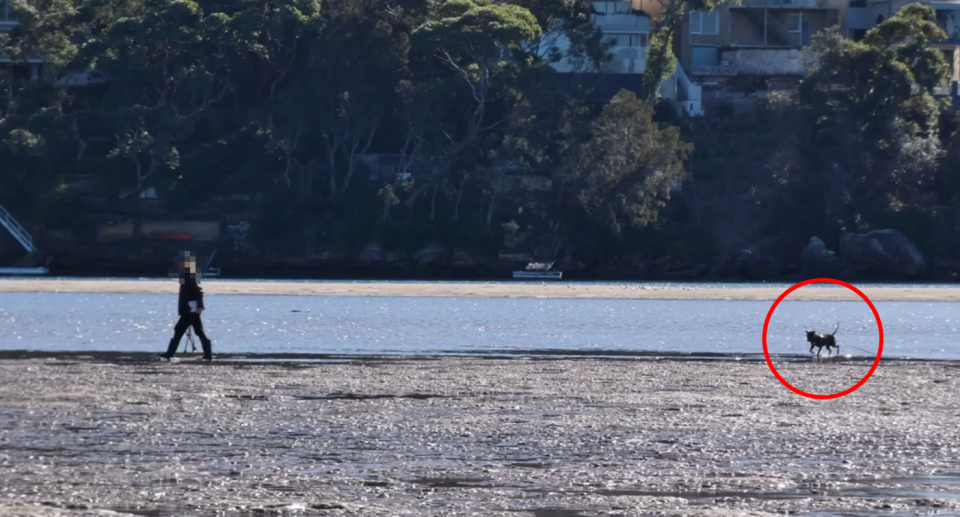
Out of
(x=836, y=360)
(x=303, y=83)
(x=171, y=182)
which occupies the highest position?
(x=303, y=83)

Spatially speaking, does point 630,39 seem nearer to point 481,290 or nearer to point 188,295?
point 481,290

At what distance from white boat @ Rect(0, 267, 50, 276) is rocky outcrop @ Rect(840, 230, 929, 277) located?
3859 cm

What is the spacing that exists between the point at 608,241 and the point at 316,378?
54.3 m

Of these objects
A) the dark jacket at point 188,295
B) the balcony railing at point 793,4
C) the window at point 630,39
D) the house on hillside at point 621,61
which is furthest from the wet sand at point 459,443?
the balcony railing at point 793,4

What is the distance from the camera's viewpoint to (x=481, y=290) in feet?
177

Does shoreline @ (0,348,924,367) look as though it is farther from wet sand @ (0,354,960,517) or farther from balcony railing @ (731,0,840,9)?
balcony railing @ (731,0,840,9)

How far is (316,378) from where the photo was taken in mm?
18375

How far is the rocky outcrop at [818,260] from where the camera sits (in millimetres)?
70500

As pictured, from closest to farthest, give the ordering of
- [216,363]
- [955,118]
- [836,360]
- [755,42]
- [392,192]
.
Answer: [216,363] → [836,360] → [392,192] → [955,118] → [755,42]

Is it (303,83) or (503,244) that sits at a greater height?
(303,83)

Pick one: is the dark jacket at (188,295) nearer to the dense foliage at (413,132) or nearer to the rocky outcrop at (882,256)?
the dense foliage at (413,132)

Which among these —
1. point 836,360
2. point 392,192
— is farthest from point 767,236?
point 836,360

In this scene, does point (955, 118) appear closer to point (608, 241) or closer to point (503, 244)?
point (608, 241)

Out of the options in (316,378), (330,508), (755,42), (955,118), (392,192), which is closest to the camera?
(330,508)
